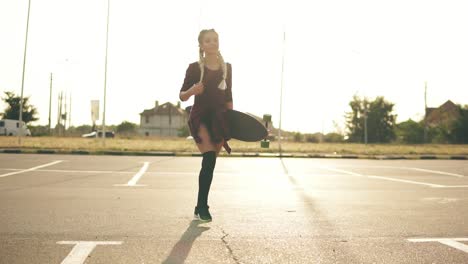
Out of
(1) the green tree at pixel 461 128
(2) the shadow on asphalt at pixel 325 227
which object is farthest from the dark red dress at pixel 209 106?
(1) the green tree at pixel 461 128

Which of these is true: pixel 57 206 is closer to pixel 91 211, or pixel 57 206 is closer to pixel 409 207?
pixel 91 211

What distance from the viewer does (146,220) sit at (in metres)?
4.43

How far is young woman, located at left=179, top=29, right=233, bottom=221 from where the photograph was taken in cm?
460

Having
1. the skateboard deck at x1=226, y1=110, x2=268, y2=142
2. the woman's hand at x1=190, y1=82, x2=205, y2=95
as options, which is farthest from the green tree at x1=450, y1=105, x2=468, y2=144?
the woman's hand at x1=190, y1=82, x2=205, y2=95

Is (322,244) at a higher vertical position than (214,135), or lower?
lower

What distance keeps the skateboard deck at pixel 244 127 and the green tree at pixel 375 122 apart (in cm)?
7884

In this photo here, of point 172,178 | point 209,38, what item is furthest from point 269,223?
point 172,178

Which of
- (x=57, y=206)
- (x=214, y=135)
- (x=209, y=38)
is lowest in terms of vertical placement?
(x=57, y=206)

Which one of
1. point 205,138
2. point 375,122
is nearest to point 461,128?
point 375,122

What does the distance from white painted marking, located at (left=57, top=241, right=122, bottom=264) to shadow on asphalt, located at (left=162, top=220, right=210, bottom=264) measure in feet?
1.49

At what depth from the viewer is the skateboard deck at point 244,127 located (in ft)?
15.6

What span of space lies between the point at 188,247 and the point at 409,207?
10.8 feet

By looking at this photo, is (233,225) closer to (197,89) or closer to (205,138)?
(205,138)

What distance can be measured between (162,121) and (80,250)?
354ft
